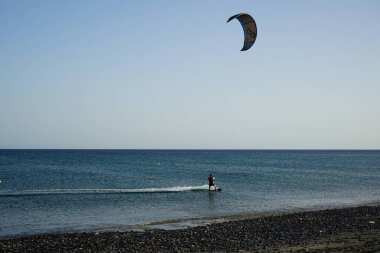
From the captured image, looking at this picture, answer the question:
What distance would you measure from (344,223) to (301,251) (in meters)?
8.07

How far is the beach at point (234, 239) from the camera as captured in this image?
49.5 ft

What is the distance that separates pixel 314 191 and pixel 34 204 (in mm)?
26719

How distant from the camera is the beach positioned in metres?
15.1

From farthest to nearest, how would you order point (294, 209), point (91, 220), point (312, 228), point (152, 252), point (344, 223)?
point (294, 209) → point (91, 220) → point (344, 223) → point (312, 228) → point (152, 252)

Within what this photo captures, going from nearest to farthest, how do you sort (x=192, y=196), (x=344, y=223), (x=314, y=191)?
(x=344, y=223), (x=192, y=196), (x=314, y=191)

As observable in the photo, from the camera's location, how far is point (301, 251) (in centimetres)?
1384

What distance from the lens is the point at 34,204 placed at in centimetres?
2928

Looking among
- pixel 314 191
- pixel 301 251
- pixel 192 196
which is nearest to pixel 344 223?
pixel 301 251

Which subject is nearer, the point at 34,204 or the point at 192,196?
the point at 34,204

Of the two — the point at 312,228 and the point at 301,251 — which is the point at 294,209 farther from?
the point at 301,251

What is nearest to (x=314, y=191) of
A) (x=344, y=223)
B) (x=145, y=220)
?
(x=344, y=223)

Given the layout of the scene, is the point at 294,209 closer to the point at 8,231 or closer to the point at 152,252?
the point at 152,252

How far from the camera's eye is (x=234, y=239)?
16.8m

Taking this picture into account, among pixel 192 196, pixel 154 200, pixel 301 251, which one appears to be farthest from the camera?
pixel 192 196
